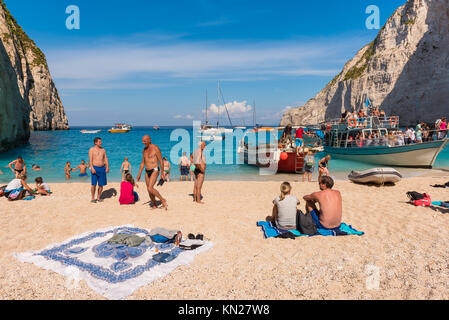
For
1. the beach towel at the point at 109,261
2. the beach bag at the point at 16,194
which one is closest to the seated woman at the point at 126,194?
the beach towel at the point at 109,261

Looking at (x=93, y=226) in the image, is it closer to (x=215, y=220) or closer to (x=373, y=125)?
(x=215, y=220)

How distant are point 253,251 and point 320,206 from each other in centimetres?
206

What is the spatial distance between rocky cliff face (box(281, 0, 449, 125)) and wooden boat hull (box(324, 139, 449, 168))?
4064cm

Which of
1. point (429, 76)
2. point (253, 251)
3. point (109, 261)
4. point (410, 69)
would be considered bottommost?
point (253, 251)

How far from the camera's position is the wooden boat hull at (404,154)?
66.1 ft

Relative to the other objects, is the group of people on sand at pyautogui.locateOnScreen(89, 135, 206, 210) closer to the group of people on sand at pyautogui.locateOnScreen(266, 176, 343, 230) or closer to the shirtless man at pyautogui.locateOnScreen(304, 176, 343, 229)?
the group of people on sand at pyautogui.locateOnScreen(266, 176, 343, 230)

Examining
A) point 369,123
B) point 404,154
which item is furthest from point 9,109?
point 404,154

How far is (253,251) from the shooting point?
5.39 metres

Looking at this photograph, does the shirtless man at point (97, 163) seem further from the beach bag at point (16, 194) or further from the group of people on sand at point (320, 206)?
the group of people on sand at point (320, 206)

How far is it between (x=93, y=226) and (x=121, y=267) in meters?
2.85

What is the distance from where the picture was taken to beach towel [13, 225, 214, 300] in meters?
4.08

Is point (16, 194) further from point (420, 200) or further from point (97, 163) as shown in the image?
point (420, 200)

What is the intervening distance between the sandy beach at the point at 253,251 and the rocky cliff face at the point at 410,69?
58400 mm

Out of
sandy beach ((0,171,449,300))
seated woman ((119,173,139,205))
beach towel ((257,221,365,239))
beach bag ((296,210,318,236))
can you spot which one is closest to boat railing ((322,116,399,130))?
sandy beach ((0,171,449,300))
